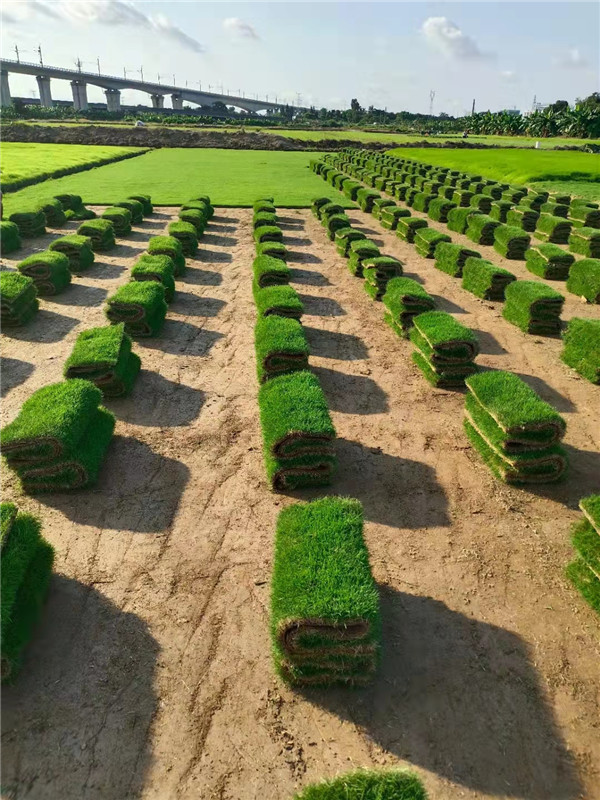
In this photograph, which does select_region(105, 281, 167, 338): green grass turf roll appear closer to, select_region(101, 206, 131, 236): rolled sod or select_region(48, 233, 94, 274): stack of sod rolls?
select_region(48, 233, 94, 274): stack of sod rolls

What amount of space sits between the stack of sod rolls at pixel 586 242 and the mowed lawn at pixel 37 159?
4468cm

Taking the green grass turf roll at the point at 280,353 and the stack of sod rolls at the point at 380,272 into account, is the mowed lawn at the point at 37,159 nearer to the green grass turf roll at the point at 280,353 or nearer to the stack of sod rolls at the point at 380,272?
the stack of sod rolls at the point at 380,272

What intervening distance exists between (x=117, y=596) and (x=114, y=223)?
90.1 feet

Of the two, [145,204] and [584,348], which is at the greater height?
[145,204]

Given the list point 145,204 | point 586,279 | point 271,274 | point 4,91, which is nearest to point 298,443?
point 271,274

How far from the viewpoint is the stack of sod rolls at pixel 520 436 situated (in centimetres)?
1047

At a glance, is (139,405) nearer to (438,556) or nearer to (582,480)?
(438,556)

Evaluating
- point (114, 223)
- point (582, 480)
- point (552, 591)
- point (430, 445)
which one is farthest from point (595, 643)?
point (114, 223)

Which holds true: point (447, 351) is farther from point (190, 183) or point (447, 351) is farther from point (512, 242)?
point (190, 183)

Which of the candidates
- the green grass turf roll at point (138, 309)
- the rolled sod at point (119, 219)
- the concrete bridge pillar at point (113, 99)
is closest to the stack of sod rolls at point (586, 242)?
the green grass turf roll at point (138, 309)

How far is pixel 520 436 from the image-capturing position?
10.5 metres

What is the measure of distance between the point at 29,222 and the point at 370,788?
3243cm

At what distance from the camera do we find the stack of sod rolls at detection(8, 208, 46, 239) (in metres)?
28.8

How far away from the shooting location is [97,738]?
6336mm
